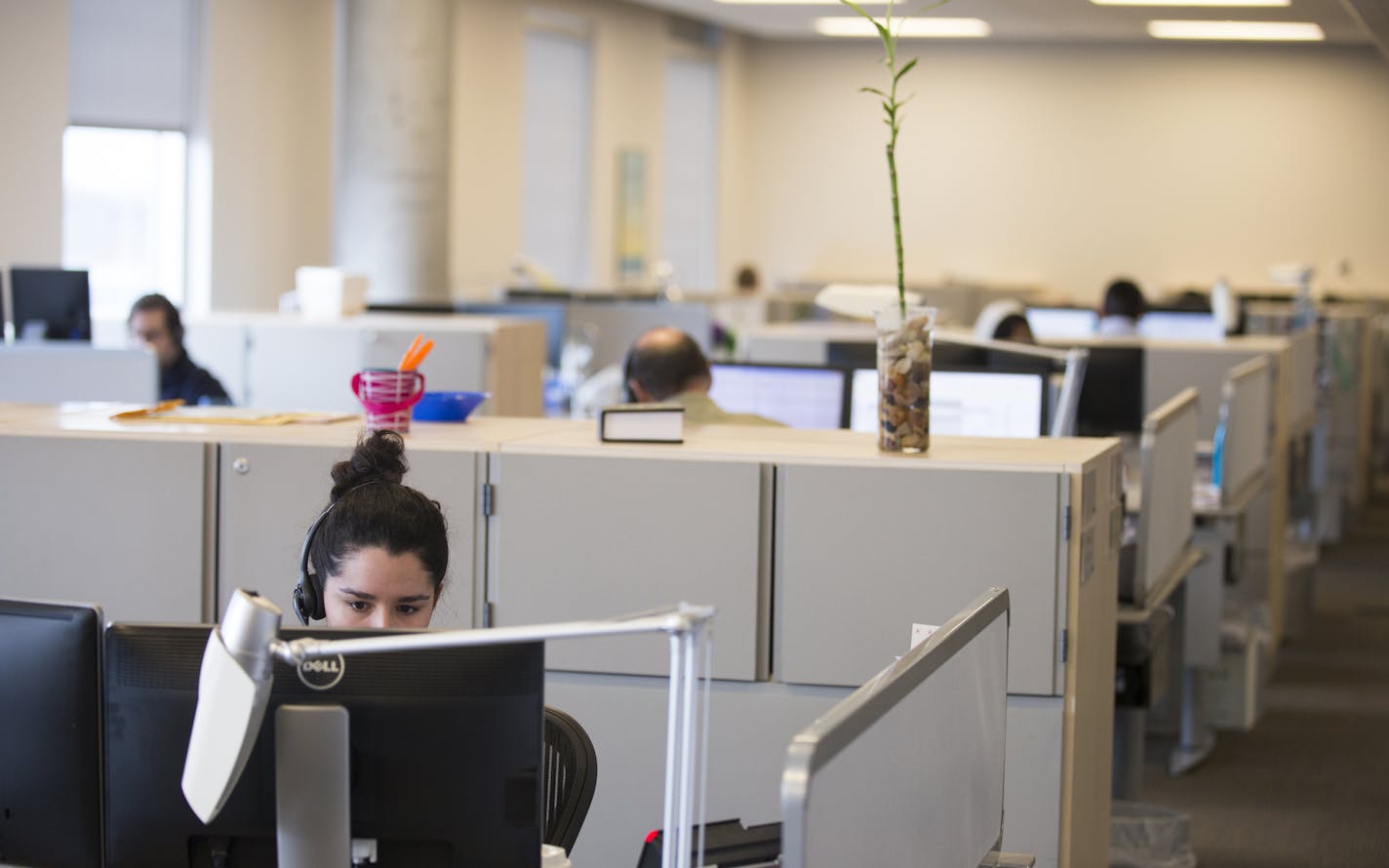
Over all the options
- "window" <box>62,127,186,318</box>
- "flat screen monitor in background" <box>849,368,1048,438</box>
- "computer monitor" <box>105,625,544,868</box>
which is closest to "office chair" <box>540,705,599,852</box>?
"computer monitor" <box>105,625,544,868</box>

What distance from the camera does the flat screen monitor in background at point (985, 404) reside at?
404cm

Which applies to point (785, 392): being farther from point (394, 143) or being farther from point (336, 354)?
point (394, 143)

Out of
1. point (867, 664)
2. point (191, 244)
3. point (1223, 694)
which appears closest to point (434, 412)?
point (867, 664)

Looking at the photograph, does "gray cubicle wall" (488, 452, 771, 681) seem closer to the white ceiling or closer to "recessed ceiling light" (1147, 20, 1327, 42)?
the white ceiling

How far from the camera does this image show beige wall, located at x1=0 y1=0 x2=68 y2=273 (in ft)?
22.6

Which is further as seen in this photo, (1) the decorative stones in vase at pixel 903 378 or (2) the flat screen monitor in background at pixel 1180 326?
(2) the flat screen monitor in background at pixel 1180 326

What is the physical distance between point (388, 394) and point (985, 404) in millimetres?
1746

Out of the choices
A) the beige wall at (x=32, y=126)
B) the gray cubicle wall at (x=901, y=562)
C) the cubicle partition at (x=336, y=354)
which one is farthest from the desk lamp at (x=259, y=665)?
the beige wall at (x=32, y=126)

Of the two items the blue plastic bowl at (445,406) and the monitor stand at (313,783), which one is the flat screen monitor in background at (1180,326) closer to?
the blue plastic bowl at (445,406)

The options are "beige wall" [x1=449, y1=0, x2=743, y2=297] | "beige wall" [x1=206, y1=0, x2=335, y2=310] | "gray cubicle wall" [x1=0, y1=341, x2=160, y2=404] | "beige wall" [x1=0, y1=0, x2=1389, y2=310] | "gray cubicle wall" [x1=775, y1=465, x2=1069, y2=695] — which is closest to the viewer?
"gray cubicle wall" [x1=775, y1=465, x2=1069, y2=695]

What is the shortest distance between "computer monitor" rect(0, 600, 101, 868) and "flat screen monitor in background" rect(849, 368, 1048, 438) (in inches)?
108

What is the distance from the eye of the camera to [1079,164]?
13.7m

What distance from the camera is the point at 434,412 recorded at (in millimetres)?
3002

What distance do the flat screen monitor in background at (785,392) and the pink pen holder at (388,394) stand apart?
160 centimetres
